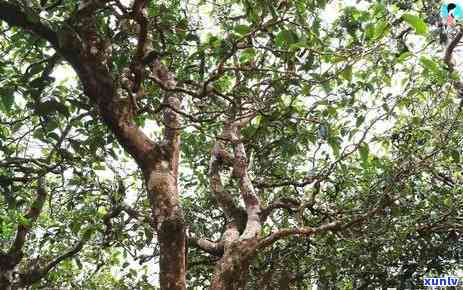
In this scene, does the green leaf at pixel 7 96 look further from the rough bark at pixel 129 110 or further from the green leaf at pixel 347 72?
the green leaf at pixel 347 72

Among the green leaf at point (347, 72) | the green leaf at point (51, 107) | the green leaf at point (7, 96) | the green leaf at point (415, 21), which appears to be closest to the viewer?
the green leaf at point (415, 21)

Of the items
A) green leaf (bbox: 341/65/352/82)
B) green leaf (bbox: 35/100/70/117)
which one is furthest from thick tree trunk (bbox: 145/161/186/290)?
green leaf (bbox: 341/65/352/82)

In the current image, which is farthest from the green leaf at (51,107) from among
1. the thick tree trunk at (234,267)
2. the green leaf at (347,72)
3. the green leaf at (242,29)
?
the thick tree trunk at (234,267)

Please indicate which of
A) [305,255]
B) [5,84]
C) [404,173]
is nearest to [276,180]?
[305,255]

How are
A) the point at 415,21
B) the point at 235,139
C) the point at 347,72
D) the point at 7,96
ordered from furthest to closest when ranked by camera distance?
the point at 235,139 < the point at 347,72 < the point at 7,96 < the point at 415,21

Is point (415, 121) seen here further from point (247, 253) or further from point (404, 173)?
point (247, 253)

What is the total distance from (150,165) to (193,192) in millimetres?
2782

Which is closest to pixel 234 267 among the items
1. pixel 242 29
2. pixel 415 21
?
pixel 242 29

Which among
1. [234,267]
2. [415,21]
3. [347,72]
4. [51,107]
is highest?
[347,72]

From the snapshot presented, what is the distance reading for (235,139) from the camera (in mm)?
3748

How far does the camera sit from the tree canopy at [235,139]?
2299mm

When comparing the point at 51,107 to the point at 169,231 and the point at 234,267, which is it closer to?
the point at 169,231

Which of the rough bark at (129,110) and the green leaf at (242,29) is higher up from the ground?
the green leaf at (242,29)

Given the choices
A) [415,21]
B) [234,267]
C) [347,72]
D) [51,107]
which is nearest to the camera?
[415,21]
